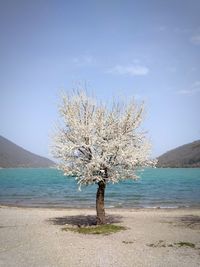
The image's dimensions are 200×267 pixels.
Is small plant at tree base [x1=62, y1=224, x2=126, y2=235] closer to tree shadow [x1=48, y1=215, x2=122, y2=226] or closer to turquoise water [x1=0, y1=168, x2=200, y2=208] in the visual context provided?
tree shadow [x1=48, y1=215, x2=122, y2=226]

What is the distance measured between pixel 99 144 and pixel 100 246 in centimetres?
627

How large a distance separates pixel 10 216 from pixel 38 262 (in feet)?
52.4

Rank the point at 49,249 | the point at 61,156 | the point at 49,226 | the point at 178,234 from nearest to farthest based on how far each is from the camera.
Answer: the point at 49,249, the point at 178,234, the point at 61,156, the point at 49,226

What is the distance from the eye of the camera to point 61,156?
21.9 m

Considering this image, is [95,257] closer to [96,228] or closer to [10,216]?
[96,228]

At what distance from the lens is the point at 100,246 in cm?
1675

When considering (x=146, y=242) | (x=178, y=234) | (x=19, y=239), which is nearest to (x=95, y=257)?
(x=146, y=242)

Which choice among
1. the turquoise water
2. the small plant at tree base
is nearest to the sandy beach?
the small plant at tree base

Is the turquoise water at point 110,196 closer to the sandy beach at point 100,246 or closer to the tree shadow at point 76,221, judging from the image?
the tree shadow at point 76,221

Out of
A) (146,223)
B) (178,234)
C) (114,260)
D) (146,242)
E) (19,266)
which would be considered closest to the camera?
(19,266)

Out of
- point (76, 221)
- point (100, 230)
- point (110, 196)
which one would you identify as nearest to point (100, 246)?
point (100, 230)

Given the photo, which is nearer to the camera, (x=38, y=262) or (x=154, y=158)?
(x=38, y=262)

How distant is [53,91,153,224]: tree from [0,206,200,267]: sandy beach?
350 centimetres

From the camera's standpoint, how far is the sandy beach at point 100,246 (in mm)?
14094
